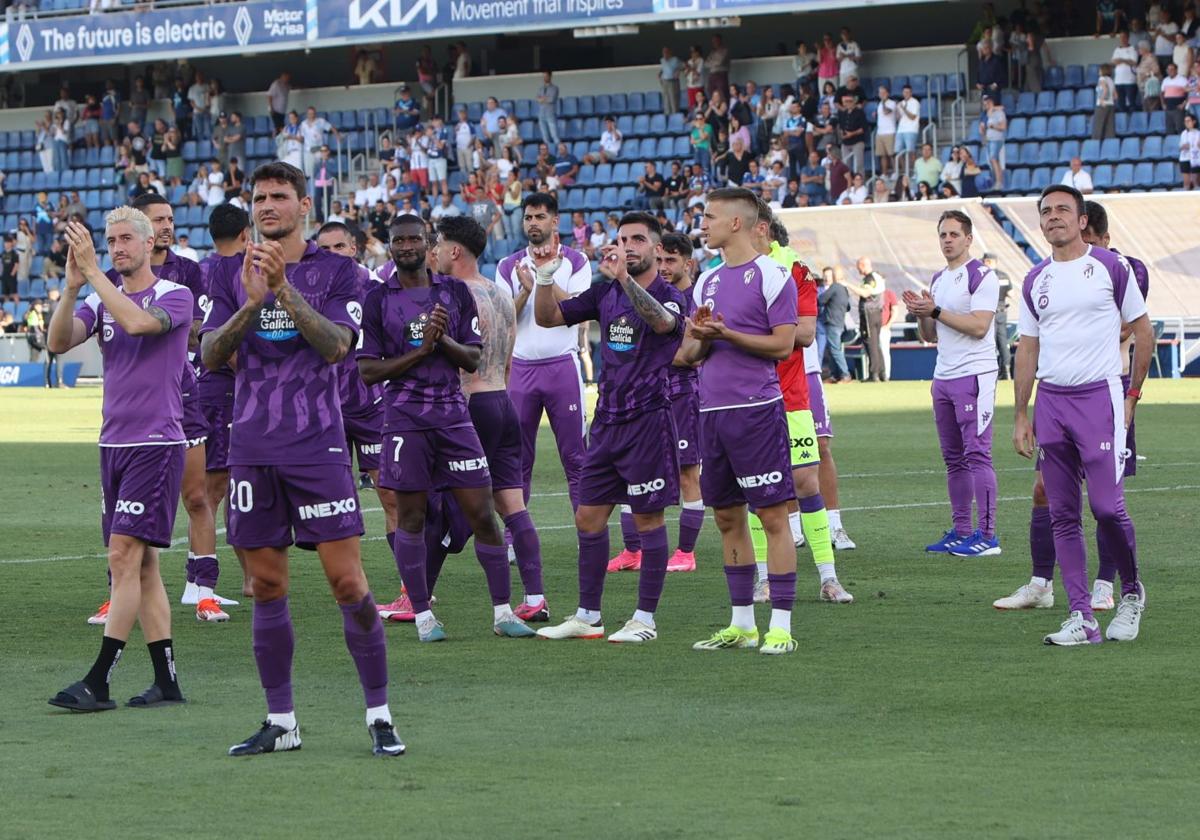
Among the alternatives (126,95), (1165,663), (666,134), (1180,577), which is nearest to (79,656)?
(1165,663)

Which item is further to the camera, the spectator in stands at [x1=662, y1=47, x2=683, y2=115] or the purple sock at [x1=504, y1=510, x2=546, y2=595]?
the spectator in stands at [x1=662, y1=47, x2=683, y2=115]

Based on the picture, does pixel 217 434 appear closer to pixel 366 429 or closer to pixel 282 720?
pixel 366 429

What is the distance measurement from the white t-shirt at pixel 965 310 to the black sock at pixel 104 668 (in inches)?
252

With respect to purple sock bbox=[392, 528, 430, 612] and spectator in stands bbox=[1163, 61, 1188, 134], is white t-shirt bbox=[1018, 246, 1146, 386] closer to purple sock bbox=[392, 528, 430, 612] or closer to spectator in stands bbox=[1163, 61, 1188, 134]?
purple sock bbox=[392, 528, 430, 612]

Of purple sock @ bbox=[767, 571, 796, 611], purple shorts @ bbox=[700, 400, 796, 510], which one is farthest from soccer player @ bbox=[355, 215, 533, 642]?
purple sock @ bbox=[767, 571, 796, 611]

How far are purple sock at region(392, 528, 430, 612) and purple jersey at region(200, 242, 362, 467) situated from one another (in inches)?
99.5

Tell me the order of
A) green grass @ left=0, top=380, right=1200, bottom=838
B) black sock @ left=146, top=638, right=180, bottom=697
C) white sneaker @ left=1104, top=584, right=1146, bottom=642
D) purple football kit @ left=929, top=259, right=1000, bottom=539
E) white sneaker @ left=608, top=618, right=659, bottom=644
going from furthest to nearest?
1. purple football kit @ left=929, top=259, right=1000, bottom=539
2. white sneaker @ left=608, top=618, right=659, bottom=644
3. white sneaker @ left=1104, top=584, right=1146, bottom=642
4. black sock @ left=146, top=638, right=180, bottom=697
5. green grass @ left=0, top=380, right=1200, bottom=838

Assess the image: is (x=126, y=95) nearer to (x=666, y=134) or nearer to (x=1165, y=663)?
(x=666, y=134)

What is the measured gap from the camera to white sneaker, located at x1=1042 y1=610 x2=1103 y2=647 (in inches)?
346

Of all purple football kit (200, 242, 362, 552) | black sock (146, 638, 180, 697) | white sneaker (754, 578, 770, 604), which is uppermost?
purple football kit (200, 242, 362, 552)

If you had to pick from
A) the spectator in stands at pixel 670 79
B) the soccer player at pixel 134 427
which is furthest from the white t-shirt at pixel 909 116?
the soccer player at pixel 134 427

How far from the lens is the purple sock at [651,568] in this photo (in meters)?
9.24

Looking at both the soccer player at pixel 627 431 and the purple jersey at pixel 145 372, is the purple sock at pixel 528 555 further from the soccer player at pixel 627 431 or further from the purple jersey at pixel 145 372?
the purple jersey at pixel 145 372

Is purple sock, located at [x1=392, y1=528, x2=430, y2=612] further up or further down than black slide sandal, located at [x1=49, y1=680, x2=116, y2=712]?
further up
